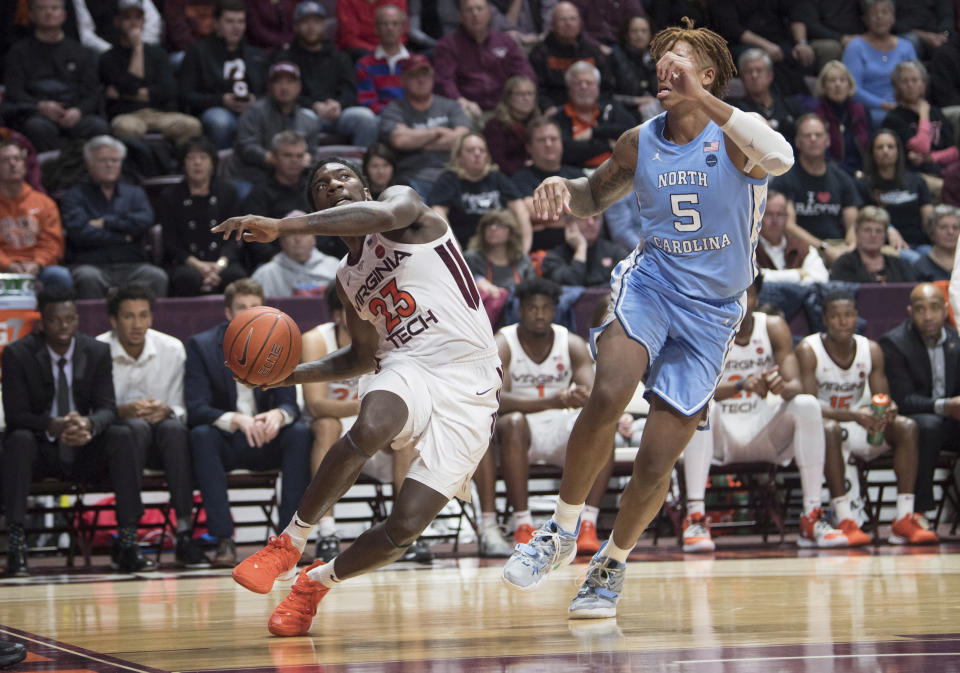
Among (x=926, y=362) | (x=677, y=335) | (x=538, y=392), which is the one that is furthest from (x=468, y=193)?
(x=677, y=335)

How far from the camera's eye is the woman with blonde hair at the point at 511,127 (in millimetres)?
9719

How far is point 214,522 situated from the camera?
693 cm

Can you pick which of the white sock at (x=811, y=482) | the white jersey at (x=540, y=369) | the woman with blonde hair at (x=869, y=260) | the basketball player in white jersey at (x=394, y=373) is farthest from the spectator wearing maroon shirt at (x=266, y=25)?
the basketball player in white jersey at (x=394, y=373)

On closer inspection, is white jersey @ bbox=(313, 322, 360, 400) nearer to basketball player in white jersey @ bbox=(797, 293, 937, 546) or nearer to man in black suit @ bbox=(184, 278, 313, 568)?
man in black suit @ bbox=(184, 278, 313, 568)

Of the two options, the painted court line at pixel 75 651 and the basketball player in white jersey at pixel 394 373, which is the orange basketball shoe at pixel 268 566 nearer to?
the basketball player in white jersey at pixel 394 373

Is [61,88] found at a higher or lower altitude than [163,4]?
lower

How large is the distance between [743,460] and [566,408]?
1.19 m

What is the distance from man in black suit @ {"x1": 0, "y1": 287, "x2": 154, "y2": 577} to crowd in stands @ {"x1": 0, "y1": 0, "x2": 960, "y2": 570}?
0.02 m

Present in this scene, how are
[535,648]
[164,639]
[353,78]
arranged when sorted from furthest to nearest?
[353,78] → [164,639] → [535,648]

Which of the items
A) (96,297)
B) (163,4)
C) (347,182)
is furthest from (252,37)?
(347,182)

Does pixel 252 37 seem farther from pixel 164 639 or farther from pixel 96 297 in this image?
pixel 164 639

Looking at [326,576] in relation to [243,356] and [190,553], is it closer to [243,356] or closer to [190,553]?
[243,356]

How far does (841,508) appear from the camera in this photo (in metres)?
7.55

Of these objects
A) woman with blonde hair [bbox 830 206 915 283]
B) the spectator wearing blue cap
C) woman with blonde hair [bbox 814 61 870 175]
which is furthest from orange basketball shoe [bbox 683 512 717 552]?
woman with blonde hair [bbox 814 61 870 175]
